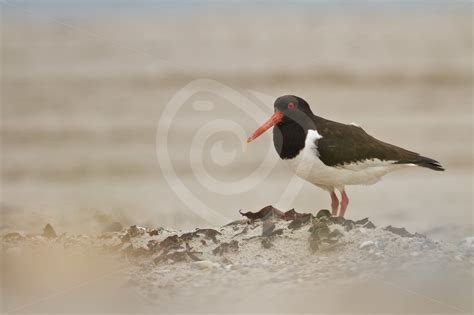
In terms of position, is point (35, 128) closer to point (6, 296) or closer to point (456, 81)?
point (456, 81)

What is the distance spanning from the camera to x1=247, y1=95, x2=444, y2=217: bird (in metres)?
7.34

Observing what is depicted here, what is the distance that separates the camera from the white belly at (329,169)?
733 centimetres

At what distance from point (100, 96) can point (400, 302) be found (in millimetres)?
15110

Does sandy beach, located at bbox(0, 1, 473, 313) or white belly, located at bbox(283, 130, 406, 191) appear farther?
sandy beach, located at bbox(0, 1, 473, 313)

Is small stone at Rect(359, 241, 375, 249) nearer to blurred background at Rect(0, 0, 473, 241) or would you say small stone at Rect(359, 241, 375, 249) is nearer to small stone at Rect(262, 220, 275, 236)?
small stone at Rect(262, 220, 275, 236)

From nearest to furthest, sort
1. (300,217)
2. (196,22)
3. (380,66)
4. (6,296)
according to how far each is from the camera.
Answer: (6,296) < (300,217) < (380,66) < (196,22)

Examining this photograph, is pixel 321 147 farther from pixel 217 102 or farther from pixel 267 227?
pixel 217 102

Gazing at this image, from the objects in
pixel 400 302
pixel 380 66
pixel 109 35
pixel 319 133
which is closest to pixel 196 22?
pixel 109 35

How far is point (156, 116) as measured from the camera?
59.8ft

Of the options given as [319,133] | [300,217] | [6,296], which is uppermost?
[319,133]

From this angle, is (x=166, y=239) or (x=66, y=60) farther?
(x=66, y=60)

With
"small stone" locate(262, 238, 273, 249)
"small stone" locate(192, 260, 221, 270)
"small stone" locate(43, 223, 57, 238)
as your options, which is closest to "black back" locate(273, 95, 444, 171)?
"small stone" locate(262, 238, 273, 249)

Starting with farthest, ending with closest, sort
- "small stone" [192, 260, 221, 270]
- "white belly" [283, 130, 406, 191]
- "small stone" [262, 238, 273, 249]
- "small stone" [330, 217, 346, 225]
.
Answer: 1. "white belly" [283, 130, 406, 191]
2. "small stone" [330, 217, 346, 225]
3. "small stone" [262, 238, 273, 249]
4. "small stone" [192, 260, 221, 270]

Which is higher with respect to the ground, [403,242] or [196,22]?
[196,22]
